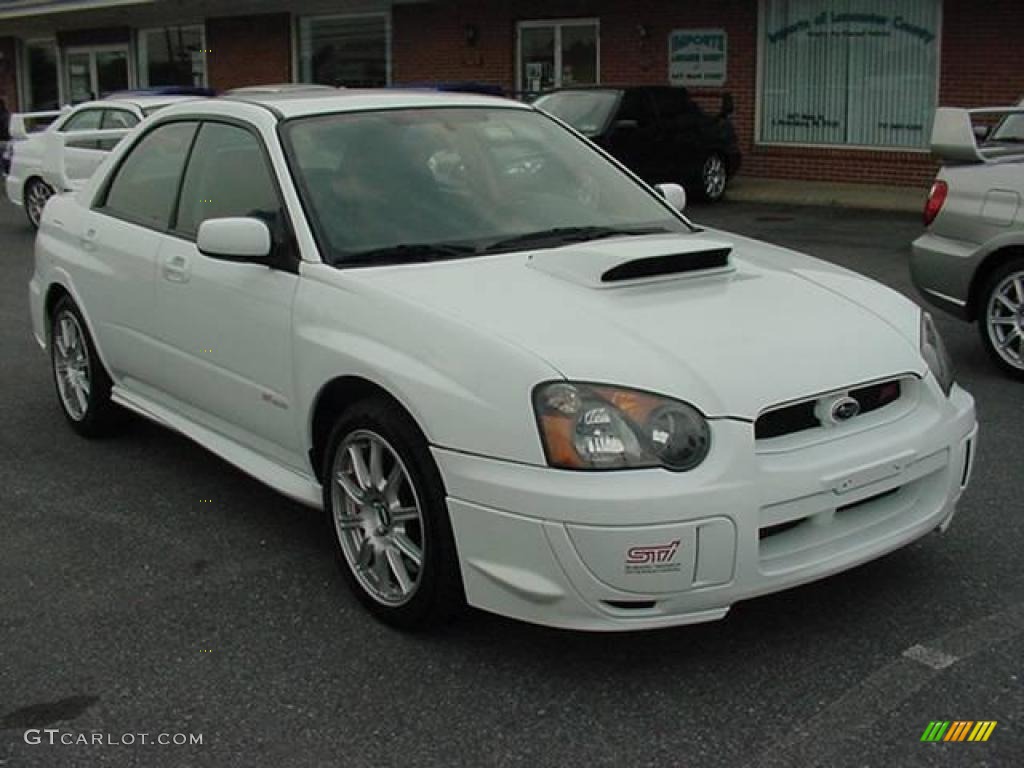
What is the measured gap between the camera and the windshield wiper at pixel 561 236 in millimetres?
4172

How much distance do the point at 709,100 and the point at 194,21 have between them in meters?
12.5

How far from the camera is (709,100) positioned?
59.9 feet

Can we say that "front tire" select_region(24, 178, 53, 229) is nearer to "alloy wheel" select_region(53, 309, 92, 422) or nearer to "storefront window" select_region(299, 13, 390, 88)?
"alloy wheel" select_region(53, 309, 92, 422)

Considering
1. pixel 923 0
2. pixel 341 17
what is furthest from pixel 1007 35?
pixel 341 17

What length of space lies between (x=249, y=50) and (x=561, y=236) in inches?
863

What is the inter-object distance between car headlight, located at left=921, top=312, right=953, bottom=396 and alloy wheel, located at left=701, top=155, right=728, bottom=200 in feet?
41.0

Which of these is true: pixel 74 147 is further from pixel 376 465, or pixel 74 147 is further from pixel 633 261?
pixel 633 261

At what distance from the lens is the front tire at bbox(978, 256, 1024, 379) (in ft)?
21.9

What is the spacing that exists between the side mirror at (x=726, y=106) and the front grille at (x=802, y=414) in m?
13.9

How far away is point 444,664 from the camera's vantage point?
11.6ft

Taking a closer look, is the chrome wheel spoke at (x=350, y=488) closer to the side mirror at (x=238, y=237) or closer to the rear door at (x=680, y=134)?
the side mirror at (x=238, y=237)

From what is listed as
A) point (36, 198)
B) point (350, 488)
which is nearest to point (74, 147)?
point (36, 198)

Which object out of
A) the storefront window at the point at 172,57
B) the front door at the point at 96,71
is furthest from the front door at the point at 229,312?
the front door at the point at 96,71

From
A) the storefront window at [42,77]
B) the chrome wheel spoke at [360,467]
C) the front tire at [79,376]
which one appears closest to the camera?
the chrome wheel spoke at [360,467]
